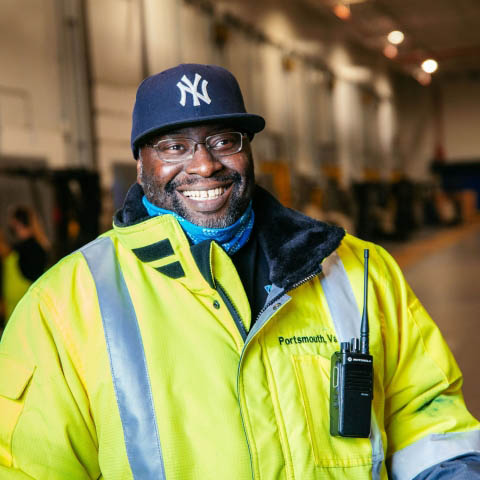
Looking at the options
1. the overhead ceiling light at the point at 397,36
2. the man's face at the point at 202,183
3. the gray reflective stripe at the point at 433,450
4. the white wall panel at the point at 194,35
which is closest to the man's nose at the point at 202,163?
the man's face at the point at 202,183

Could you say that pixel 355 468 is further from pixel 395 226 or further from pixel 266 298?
pixel 395 226

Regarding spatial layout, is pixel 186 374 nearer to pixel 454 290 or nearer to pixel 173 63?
pixel 454 290

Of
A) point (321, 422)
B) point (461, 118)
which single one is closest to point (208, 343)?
point (321, 422)

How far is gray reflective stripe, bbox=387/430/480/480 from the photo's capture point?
154 centimetres

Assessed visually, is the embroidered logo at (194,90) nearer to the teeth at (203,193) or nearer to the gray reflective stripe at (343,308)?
the teeth at (203,193)

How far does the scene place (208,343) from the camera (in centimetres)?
142

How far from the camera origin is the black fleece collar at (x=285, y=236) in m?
1.53

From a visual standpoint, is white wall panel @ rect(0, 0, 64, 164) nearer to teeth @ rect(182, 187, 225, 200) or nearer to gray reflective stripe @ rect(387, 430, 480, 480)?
teeth @ rect(182, 187, 225, 200)

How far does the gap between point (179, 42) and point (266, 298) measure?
28.2 ft

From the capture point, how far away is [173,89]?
1.54 m

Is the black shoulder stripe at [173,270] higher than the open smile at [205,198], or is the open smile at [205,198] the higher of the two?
the open smile at [205,198]

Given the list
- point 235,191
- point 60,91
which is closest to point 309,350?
point 235,191

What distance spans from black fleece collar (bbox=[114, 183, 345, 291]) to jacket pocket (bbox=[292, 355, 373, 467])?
189 mm

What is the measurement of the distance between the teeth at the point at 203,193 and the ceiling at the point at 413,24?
1305 centimetres
